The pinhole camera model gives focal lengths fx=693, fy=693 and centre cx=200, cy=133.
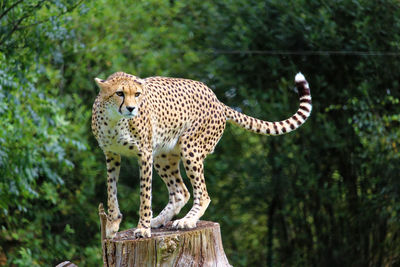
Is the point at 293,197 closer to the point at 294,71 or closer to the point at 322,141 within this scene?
the point at 322,141

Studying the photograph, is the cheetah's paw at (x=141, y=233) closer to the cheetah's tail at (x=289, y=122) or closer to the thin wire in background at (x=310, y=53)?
the cheetah's tail at (x=289, y=122)

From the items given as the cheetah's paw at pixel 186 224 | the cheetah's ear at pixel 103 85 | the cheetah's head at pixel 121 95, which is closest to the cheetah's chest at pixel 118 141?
the cheetah's head at pixel 121 95

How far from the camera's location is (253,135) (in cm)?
953

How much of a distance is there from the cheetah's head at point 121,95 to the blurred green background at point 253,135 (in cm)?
376

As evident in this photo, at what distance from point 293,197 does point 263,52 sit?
78.1 inches

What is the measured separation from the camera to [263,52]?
874cm

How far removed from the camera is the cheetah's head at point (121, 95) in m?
4.28

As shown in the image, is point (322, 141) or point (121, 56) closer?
point (322, 141)

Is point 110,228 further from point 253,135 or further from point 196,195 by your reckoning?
point 253,135

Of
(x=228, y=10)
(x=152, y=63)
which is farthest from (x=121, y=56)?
(x=228, y=10)

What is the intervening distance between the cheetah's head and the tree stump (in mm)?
618

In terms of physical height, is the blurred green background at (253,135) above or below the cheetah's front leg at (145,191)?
below

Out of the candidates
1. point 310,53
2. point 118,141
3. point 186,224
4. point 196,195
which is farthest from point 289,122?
point 310,53

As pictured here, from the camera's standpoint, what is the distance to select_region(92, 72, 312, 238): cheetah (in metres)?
4.44
